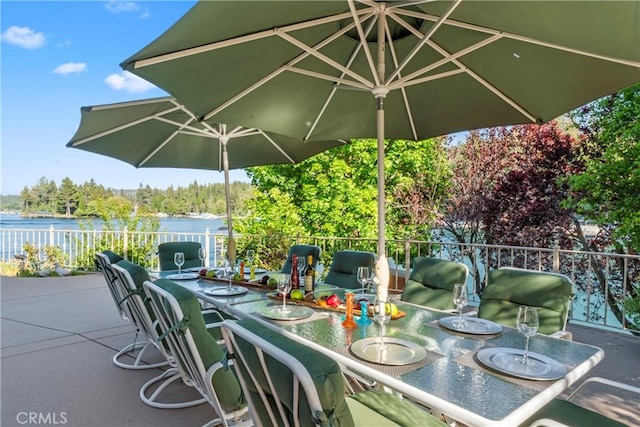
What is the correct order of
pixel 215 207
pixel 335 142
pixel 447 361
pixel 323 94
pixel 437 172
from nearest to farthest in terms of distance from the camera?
pixel 447 361, pixel 323 94, pixel 335 142, pixel 437 172, pixel 215 207

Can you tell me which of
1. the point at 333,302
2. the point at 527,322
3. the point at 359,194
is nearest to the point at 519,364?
the point at 527,322

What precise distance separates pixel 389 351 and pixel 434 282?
141cm

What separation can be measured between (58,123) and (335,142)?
16560 millimetres

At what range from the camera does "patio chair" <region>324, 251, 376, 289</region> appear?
12.3ft

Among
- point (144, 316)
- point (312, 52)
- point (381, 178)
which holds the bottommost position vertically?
point (144, 316)

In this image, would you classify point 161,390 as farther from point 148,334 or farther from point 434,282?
point 434,282

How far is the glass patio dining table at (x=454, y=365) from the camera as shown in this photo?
49.6 inches

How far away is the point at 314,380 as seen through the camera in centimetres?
98

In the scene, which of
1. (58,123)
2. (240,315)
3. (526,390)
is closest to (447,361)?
(526,390)

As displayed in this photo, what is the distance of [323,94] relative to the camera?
11.1 ft

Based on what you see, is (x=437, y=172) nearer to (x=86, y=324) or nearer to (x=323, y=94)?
(x=323, y=94)

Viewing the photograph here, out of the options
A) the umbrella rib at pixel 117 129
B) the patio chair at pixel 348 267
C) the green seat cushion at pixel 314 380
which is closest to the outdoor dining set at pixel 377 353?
the green seat cushion at pixel 314 380

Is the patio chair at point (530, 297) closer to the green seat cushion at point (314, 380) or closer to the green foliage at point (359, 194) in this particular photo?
the green seat cushion at point (314, 380)

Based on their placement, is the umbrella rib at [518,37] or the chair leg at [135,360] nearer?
the umbrella rib at [518,37]
